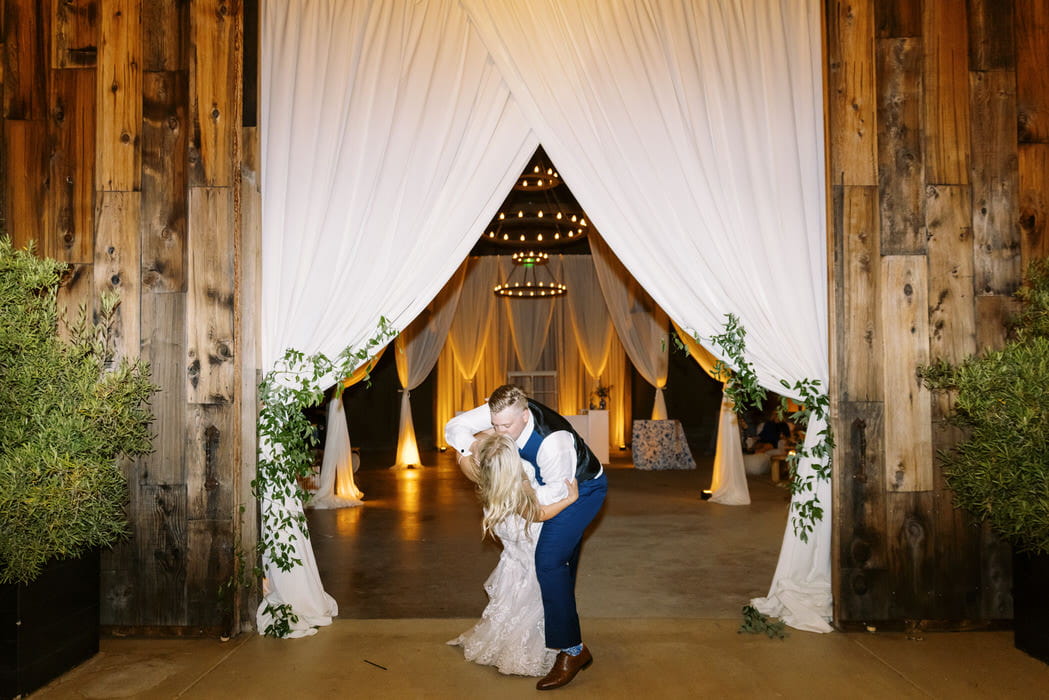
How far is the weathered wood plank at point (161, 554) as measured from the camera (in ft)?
11.8

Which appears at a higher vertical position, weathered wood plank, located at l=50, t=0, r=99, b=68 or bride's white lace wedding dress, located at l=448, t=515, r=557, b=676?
weathered wood plank, located at l=50, t=0, r=99, b=68

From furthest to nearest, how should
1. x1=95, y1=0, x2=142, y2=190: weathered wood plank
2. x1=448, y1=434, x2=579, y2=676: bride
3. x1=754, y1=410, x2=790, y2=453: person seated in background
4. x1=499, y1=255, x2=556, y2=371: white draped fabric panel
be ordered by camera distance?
x1=499, y1=255, x2=556, y2=371: white draped fabric panel, x1=754, y1=410, x2=790, y2=453: person seated in background, x1=95, y1=0, x2=142, y2=190: weathered wood plank, x1=448, y1=434, x2=579, y2=676: bride

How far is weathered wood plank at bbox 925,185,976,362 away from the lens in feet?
11.9

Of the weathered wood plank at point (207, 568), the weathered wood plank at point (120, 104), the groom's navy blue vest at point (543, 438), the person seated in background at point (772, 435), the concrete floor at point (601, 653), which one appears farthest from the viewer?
the person seated in background at point (772, 435)

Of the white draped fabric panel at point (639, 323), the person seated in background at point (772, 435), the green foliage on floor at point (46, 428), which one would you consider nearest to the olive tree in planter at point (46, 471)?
the green foliage on floor at point (46, 428)

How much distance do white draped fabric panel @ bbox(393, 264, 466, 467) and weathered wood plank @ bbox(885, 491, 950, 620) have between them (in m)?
7.38

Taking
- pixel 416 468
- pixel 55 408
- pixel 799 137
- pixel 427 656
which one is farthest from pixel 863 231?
pixel 416 468

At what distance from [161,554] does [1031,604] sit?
12.6 feet

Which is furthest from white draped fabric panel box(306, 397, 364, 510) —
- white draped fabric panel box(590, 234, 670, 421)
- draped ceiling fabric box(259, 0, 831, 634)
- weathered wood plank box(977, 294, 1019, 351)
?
weathered wood plank box(977, 294, 1019, 351)

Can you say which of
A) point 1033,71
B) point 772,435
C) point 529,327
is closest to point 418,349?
point 529,327

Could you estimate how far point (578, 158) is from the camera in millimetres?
3766

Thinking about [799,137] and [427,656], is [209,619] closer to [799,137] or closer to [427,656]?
[427,656]

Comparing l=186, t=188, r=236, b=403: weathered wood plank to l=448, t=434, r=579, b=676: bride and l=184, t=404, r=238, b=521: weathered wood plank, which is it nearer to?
l=184, t=404, r=238, b=521: weathered wood plank

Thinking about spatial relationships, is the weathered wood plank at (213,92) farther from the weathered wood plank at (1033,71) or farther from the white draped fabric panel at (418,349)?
the white draped fabric panel at (418,349)
